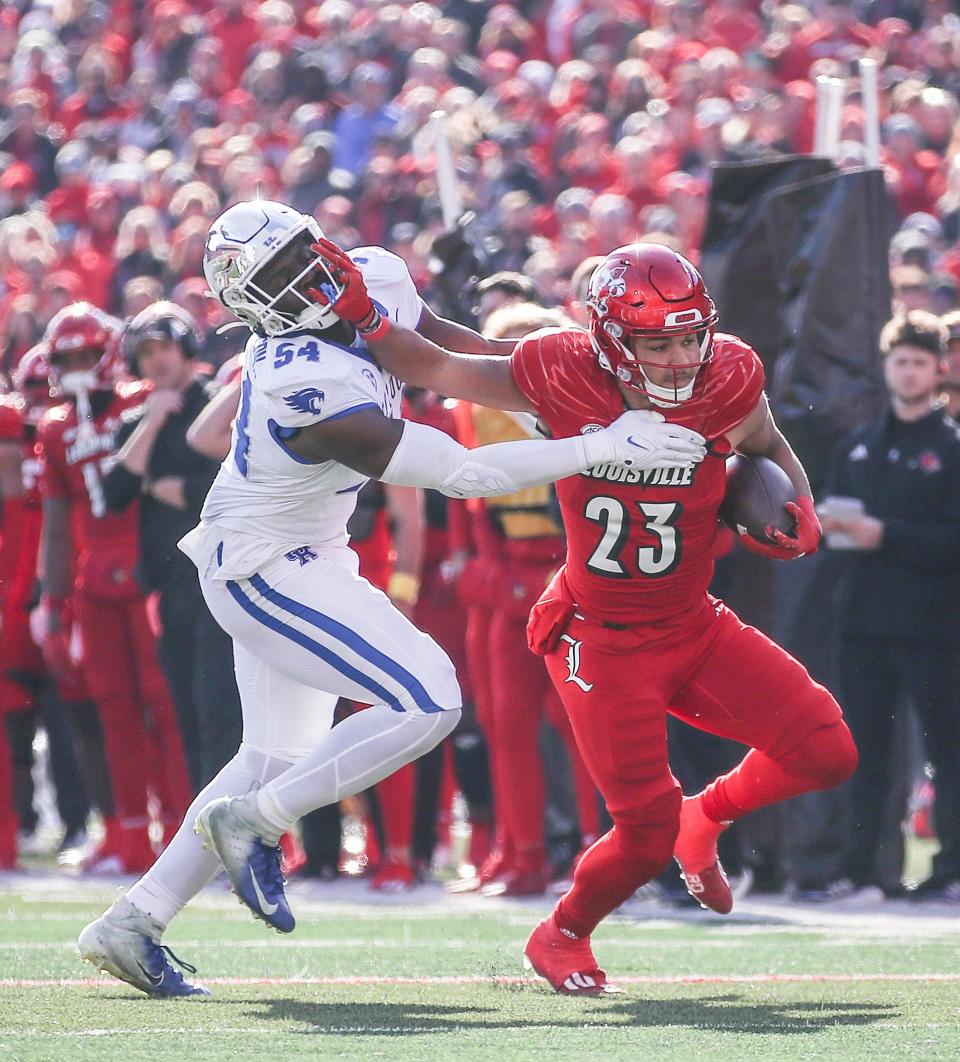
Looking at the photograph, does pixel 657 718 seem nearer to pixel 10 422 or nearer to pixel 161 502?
pixel 161 502

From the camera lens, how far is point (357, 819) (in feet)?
33.4

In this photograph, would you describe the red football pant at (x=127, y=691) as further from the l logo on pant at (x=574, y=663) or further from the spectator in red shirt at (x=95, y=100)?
the spectator in red shirt at (x=95, y=100)

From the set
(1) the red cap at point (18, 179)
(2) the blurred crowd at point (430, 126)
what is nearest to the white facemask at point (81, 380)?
(2) the blurred crowd at point (430, 126)

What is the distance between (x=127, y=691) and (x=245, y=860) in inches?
133

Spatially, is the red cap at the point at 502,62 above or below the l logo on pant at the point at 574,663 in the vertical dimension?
below

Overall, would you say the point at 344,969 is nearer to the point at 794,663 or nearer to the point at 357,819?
the point at 794,663

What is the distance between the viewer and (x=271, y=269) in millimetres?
4746

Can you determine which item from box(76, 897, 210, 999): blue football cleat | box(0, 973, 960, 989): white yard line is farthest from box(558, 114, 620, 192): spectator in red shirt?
box(76, 897, 210, 999): blue football cleat

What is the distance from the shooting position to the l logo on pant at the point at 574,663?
486 cm

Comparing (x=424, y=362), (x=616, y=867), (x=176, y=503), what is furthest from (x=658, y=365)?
(x=176, y=503)

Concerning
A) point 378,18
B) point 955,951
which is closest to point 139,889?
point 955,951

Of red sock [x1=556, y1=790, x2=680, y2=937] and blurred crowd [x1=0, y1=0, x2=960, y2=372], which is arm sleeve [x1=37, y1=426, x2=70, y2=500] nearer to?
blurred crowd [x1=0, y1=0, x2=960, y2=372]

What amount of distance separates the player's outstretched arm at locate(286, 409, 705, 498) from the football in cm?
27

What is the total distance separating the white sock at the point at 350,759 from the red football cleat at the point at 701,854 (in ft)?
2.45
